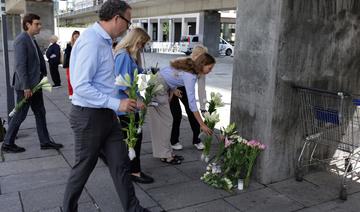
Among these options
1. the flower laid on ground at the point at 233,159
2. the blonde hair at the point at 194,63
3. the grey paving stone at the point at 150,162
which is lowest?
the grey paving stone at the point at 150,162

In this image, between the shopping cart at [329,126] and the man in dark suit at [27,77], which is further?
the man in dark suit at [27,77]

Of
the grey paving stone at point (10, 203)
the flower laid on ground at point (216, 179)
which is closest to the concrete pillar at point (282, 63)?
the flower laid on ground at point (216, 179)

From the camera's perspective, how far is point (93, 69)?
9.59 ft

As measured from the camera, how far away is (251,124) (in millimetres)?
4566

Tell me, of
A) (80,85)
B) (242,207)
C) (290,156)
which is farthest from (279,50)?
(80,85)

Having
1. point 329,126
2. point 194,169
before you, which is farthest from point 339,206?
point 194,169

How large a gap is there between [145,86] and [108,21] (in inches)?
36.7

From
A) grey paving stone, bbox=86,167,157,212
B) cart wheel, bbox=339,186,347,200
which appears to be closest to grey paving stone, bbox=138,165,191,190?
grey paving stone, bbox=86,167,157,212

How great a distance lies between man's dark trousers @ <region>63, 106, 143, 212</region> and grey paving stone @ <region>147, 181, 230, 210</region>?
2.27ft

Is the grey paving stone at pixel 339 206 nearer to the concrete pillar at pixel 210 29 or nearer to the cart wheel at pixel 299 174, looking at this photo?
the cart wheel at pixel 299 174

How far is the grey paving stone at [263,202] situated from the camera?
390 cm

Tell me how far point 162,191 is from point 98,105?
1.68 m

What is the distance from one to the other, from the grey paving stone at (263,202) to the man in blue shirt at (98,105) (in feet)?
3.86

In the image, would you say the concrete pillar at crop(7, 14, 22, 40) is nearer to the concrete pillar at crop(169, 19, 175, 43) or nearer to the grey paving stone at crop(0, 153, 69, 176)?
A: the concrete pillar at crop(169, 19, 175, 43)
